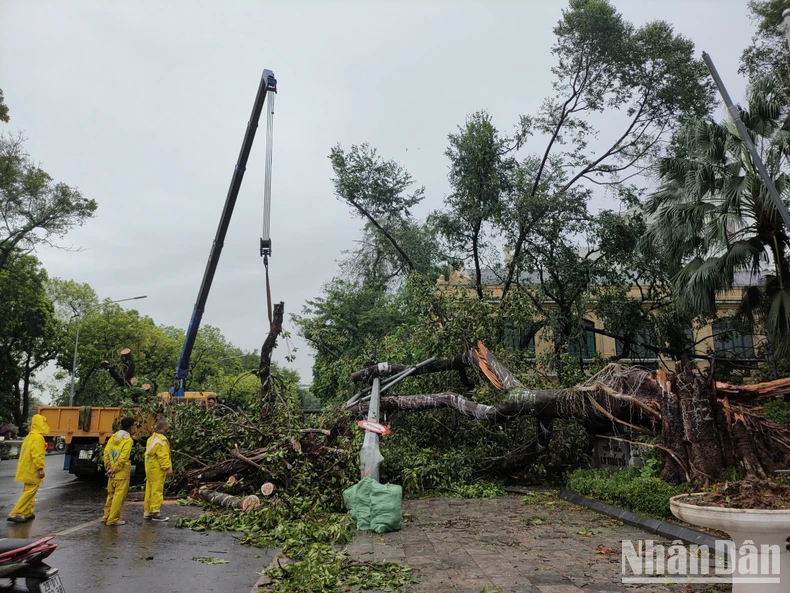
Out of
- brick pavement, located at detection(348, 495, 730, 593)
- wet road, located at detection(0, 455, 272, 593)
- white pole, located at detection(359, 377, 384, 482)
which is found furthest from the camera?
white pole, located at detection(359, 377, 384, 482)

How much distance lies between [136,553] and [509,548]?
4.06m

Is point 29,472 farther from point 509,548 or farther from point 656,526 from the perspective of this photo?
point 656,526

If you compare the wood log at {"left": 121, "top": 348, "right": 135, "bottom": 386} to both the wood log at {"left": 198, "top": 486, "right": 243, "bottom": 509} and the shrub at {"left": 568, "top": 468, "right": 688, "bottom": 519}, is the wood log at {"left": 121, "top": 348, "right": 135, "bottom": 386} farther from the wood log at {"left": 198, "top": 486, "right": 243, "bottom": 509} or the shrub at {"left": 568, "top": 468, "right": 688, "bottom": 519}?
the shrub at {"left": 568, "top": 468, "right": 688, "bottom": 519}

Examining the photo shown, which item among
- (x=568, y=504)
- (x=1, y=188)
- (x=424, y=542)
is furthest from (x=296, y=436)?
(x=1, y=188)

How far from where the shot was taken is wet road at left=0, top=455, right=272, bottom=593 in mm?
5434

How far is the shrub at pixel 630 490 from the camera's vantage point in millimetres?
7773

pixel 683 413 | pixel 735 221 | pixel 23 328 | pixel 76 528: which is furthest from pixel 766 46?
pixel 23 328

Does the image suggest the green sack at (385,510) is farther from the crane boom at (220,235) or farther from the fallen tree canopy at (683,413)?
the crane boom at (220,235)

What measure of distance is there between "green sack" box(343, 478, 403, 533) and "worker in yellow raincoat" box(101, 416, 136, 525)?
3.11 m

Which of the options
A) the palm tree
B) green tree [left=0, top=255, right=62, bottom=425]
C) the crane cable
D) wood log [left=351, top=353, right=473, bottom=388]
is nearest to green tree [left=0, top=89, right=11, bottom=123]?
green tree [left=0, top=255, right=62, bottom=425]

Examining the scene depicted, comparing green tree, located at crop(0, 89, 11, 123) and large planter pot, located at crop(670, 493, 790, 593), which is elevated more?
green tree, located at crop(0, 89, 11, 123)

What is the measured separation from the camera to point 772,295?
40.6 ft

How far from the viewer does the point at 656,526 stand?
7.38 meters

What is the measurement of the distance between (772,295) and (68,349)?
1305 inches
